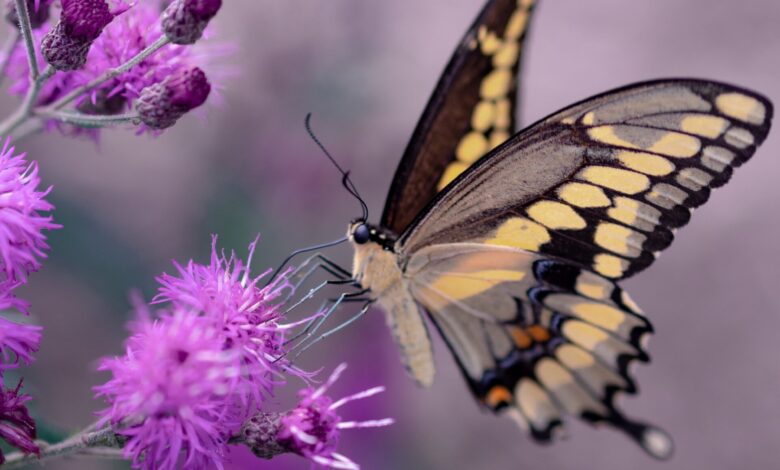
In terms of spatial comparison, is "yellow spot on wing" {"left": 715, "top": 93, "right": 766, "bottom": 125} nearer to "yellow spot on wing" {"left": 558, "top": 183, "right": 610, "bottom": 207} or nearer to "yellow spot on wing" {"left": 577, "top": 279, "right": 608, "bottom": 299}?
"yellow spot on wing" {"left": 558, "top": 183, "right": 610, "bottom": 207}

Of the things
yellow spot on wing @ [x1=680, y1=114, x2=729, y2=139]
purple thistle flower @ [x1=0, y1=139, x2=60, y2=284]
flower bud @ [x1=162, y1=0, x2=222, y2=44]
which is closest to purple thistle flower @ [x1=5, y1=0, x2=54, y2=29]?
flower bud @ [x1=162, y1=0, x2=222, y2=44]

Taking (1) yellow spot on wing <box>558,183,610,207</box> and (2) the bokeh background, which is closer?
(1) yellow spot on wing <box>558,183,610,207</box>

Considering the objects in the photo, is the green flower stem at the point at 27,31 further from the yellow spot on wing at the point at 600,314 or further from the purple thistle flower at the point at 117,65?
the yellow spot on wing at the point at 600,314

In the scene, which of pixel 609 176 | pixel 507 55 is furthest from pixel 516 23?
pixel 609 176

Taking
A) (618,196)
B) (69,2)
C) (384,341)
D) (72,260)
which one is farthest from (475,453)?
(69,2)

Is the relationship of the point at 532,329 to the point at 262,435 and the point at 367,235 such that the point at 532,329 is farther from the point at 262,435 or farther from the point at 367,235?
the point at 262,435

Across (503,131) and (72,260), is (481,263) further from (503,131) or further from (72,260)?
(72,260)
